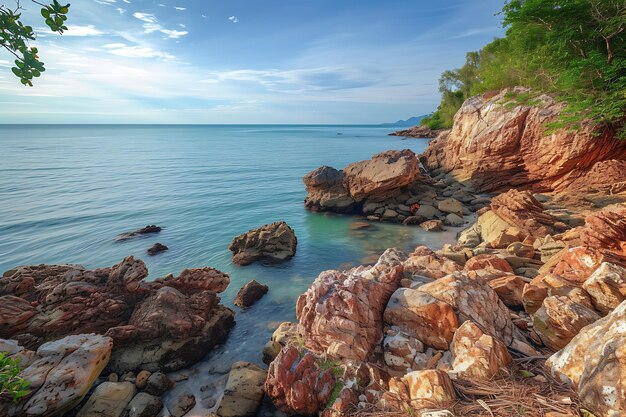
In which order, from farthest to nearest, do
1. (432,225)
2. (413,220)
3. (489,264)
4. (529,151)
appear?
(529,151)
(413,220)
(432,225)
(489,264)

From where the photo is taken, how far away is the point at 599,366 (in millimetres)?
3939

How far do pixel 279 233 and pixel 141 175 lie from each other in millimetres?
38240

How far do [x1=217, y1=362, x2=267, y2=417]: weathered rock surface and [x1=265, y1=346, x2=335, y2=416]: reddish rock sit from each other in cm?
56

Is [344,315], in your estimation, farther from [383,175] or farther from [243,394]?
[383,175]

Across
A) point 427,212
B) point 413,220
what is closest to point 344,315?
point 413,220

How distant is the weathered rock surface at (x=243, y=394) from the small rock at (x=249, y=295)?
5.02 meters

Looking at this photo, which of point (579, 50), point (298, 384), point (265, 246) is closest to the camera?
point (298, 384)

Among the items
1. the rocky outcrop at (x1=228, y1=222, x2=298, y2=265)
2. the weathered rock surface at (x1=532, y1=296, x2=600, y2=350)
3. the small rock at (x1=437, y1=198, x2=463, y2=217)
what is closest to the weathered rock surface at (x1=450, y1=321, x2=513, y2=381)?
the weathered rock surface at (x1=532, y1=296, x2=600, y2=350)

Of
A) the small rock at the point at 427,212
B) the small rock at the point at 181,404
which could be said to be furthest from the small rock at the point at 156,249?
the small rock at the point at 427,212

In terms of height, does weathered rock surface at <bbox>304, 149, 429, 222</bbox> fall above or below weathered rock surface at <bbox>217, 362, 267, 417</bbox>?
above

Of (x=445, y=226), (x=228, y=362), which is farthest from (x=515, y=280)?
(x=445, y=226)

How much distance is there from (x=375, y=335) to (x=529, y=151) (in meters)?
25.7

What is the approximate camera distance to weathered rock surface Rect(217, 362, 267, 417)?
768 centimetres

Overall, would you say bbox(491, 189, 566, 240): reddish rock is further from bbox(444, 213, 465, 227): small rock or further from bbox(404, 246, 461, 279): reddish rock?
bbox(404, 246, 461, 279): reddish rock
